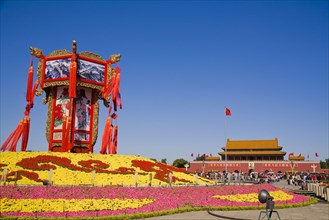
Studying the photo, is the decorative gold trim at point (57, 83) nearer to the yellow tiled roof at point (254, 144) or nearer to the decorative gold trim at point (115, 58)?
the decorative gold trim at point (115, 58)

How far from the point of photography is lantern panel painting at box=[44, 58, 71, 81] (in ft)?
106

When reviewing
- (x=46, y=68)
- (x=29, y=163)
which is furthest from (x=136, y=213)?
(x=46, y=68)

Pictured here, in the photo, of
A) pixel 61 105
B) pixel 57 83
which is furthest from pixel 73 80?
pixel 61 105

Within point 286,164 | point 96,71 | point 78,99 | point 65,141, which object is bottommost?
point 286,164

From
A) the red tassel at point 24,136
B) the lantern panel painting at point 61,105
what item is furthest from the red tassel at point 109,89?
the red tassel at point 24,136

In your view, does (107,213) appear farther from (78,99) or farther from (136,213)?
(78,99)

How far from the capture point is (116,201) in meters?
15.3

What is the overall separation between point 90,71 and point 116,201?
2113 cm

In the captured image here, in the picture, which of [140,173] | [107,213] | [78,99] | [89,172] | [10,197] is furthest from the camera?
[78,99]

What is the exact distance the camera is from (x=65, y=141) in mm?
30109

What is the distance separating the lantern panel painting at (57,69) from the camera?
32.4 metres

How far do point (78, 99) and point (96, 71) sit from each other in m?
3.78

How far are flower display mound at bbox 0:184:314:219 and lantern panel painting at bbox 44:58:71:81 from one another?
720 inches

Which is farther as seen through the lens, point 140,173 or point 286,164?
point 286,164
